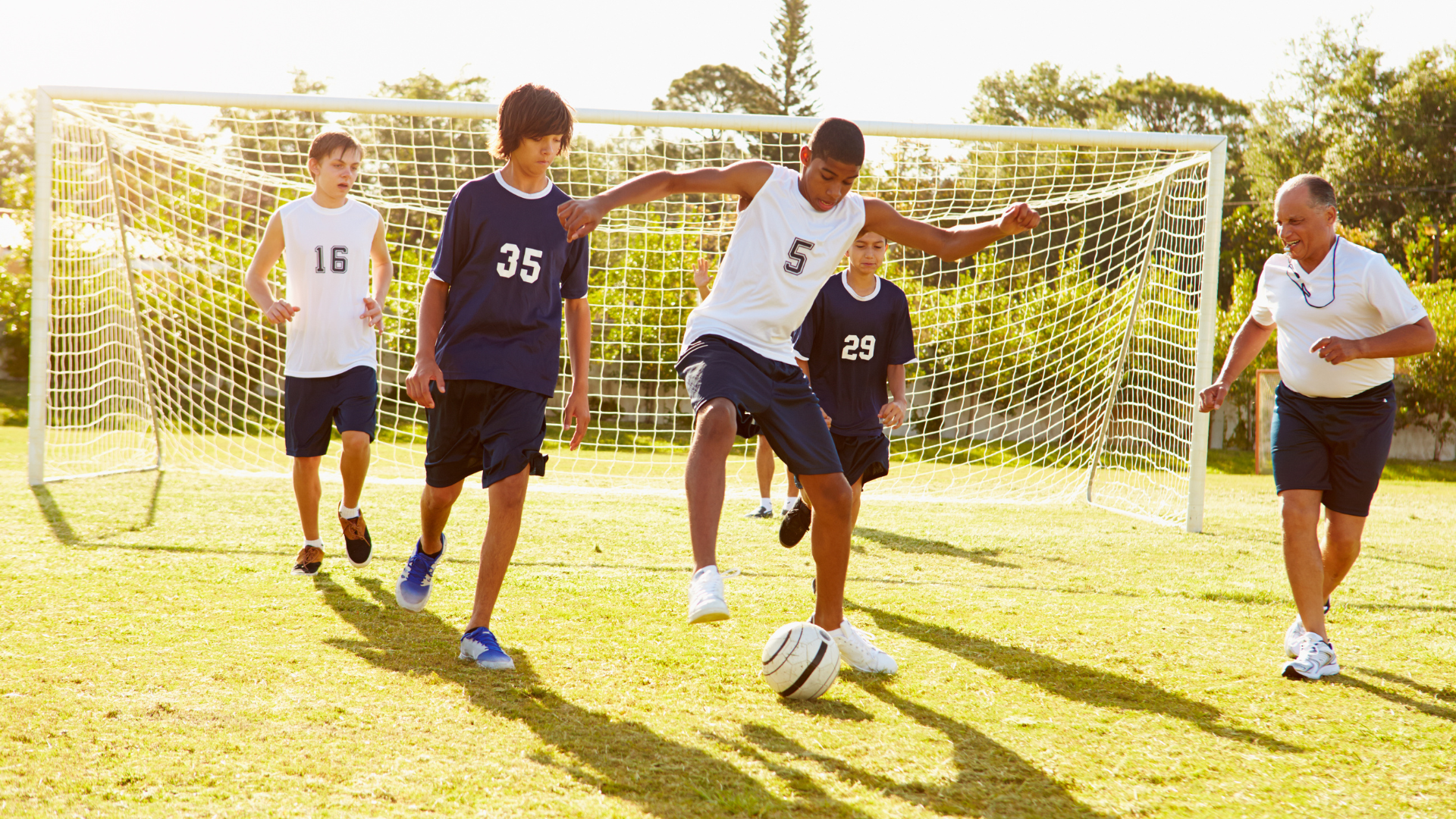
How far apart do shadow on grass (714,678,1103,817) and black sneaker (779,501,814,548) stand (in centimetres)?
159

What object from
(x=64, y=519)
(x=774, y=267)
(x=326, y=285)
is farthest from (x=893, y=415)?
(x=64, y=519)

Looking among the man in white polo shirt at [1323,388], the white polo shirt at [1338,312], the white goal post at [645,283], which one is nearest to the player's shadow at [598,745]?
the man in white polo shirt at [1323,388]

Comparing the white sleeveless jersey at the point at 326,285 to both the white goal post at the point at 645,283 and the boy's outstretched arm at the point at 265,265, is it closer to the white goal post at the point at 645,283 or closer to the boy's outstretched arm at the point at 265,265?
the boy's outstretched arm at the point at 265,265

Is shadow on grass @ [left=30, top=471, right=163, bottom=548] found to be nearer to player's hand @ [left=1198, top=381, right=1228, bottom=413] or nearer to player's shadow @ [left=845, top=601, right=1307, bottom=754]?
player's shadow @ [left=845, top=601, right=1307, bottom=754]

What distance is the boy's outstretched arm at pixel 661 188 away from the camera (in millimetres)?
3135

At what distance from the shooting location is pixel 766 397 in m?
3.31

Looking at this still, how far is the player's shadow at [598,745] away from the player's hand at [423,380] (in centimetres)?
90

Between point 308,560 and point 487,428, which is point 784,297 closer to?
point 487,428

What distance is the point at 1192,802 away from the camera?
252cm

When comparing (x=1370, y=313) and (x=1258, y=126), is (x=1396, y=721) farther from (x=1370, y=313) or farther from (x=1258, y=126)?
(x=1258, y=126)

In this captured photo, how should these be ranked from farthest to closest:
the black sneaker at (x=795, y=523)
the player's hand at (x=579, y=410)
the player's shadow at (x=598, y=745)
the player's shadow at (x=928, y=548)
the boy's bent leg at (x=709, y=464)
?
1. the player's shadow at (x=928, y=548)
2. the black sneaker at (x=795, y=523)
3. the player's hand at (x=579, y=410)
4. the boy's bent leg at (x=709, y=464)
5. the player's shadow at (x=598, y=745)

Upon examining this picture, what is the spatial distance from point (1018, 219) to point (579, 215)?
142 cm

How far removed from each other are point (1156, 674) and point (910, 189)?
6.26 meters

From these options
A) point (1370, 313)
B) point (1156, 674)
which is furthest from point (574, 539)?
point (1370, 313)
